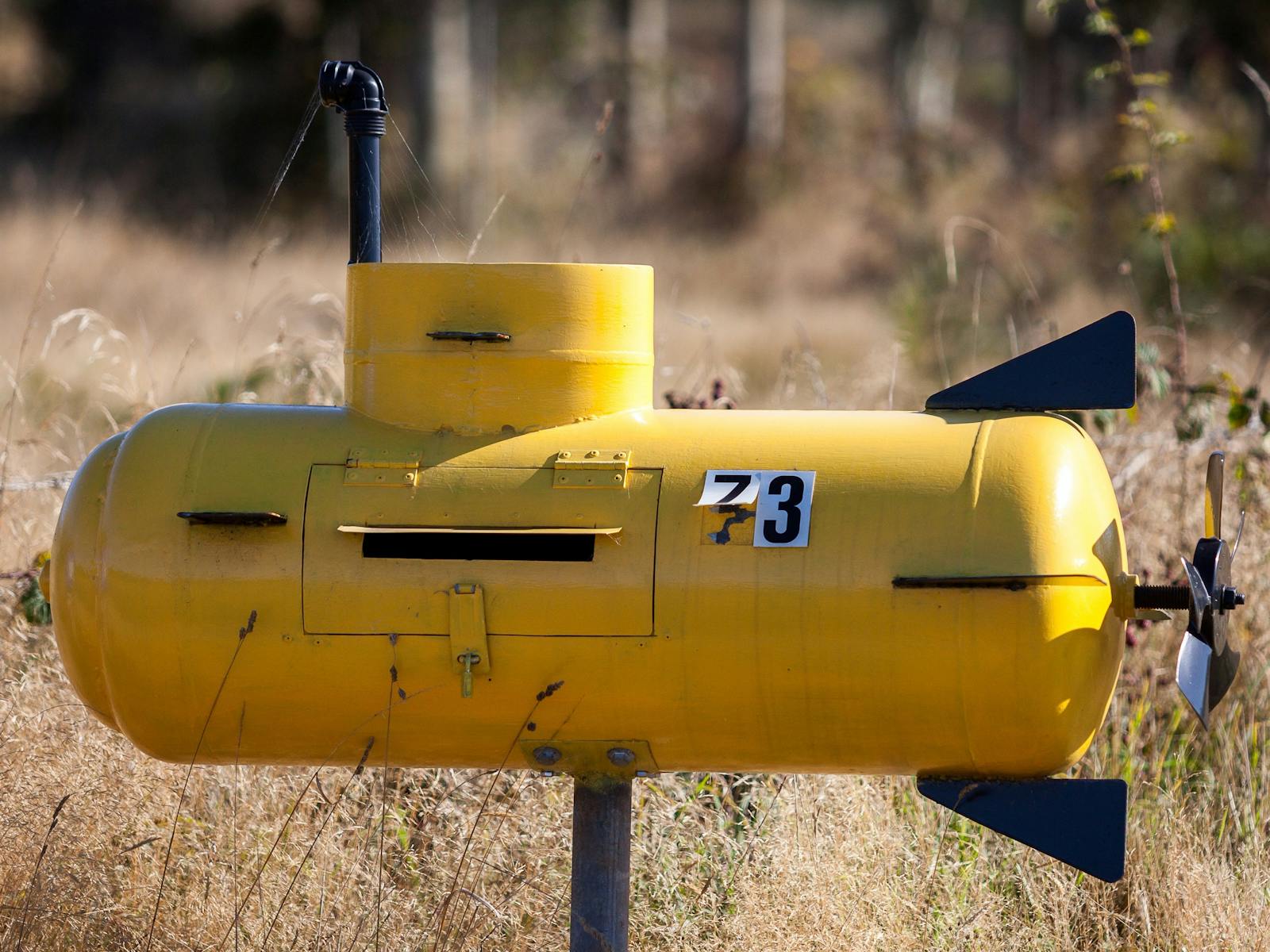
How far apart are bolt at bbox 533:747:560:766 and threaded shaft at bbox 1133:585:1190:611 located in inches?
38.6

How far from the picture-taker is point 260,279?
12969 mm

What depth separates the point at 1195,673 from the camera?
8.52 ft

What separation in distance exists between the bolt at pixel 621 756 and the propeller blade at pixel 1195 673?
91 centimetres

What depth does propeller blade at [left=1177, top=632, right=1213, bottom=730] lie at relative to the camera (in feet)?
8.43

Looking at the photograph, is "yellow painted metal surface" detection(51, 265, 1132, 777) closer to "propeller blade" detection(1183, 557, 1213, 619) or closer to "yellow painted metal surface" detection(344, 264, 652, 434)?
"yellow painted metal surface" detection(344, 264, 652, 434)

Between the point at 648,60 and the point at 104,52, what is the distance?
26.4 feet

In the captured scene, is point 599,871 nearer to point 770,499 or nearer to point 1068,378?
point 770,499

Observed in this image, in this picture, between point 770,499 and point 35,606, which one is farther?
point 35,606

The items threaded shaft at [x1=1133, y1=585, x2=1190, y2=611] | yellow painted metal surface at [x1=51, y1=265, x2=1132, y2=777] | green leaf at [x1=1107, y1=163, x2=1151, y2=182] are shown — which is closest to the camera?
yellow painted metal surface at [x1=51, y1=265, x2=1132, y2=777]

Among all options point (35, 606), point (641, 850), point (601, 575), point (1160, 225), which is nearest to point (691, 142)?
point (1160, 225)

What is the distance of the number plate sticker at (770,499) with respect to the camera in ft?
8.07

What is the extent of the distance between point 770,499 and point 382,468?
64 cm

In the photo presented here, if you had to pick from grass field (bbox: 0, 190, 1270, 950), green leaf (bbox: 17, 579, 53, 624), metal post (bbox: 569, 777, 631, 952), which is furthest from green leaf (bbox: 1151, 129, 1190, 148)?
green leaf (bbox: 17, 579, 53, 624)

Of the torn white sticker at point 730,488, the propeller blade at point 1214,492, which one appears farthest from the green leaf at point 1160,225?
the torn white sticker at point 730,488
